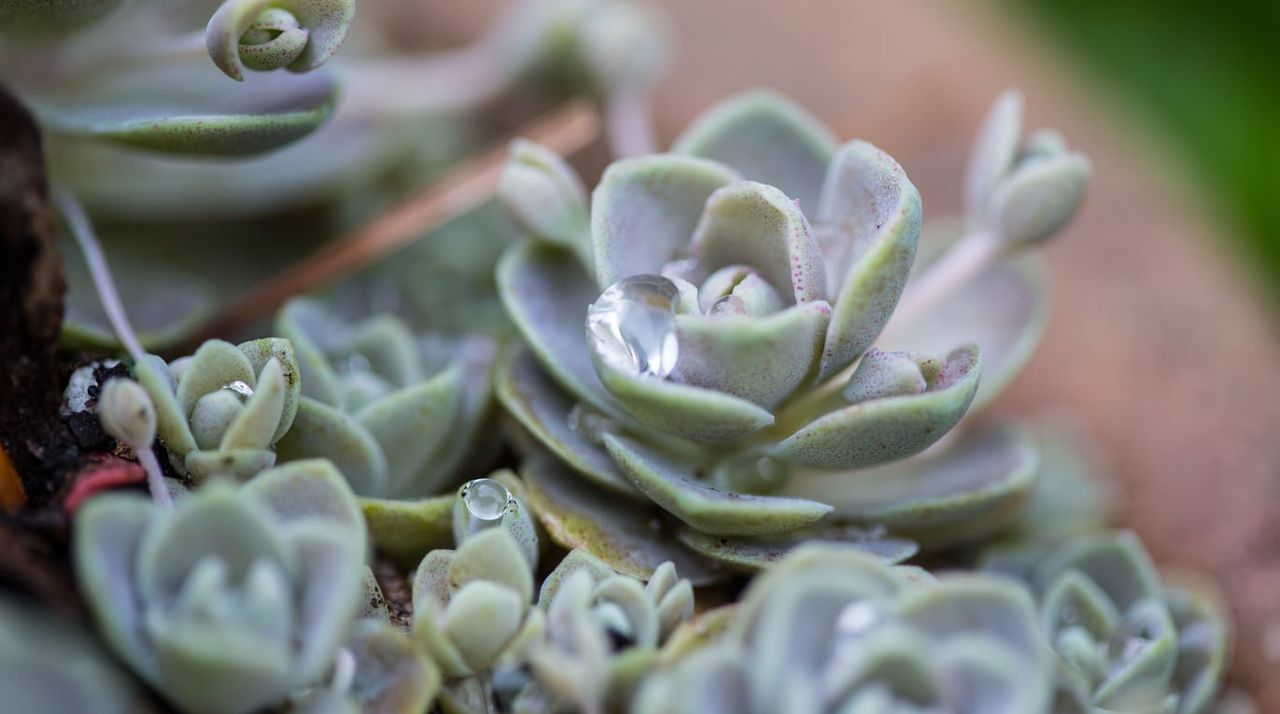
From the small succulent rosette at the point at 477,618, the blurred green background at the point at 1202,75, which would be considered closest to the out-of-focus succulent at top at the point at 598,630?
the small succulent rosette at the point at 477,618

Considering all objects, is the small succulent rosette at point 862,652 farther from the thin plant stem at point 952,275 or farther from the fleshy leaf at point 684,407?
the thin plant stem at point 952,275

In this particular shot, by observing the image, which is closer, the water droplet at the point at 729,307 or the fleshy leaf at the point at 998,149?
the water droplet at the point at 729,307

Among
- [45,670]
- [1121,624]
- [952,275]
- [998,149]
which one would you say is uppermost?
[998,149]

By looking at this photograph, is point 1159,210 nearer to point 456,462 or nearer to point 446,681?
point 456,462

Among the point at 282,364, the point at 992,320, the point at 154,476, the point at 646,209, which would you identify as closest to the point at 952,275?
the point at 992,320

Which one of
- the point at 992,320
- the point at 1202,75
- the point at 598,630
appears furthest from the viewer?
the point at 1202,75

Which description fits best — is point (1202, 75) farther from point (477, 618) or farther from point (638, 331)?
point (477, 618)
